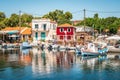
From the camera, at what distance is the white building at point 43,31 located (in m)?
98.4

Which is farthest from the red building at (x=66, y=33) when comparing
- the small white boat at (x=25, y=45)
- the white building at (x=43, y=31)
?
the small white boat at (x=25, y=45)

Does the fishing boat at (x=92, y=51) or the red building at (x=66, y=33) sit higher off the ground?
the red building at (x=66, y=33)

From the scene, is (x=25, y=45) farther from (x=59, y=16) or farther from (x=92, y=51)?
(x=59, y=16)

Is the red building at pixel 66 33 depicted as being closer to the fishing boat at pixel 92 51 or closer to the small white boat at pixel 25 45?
the small white boat at pixel 25 45

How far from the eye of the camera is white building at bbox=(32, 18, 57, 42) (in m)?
98.4

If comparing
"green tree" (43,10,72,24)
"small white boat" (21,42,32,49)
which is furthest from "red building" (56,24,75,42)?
"green tree" (43,10,72,24)

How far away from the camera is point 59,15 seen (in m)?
124

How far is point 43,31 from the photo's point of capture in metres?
98.6

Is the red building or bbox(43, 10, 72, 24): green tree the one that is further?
bbox(43, 10, 72, 24): green tree

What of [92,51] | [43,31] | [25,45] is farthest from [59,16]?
[92,51]

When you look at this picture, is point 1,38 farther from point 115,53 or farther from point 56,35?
point 115,53

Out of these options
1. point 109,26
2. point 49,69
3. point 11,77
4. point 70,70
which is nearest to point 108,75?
point 70,70

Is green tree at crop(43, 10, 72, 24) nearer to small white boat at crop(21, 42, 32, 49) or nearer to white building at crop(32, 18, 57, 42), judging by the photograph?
white building at crop(32, 18, 57, 42)

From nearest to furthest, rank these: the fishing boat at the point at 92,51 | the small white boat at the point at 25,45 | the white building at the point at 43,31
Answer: the fishing boat at the point at 92,51 → the small white boat at the point at 25,45 → the white building at the point at 43,31
